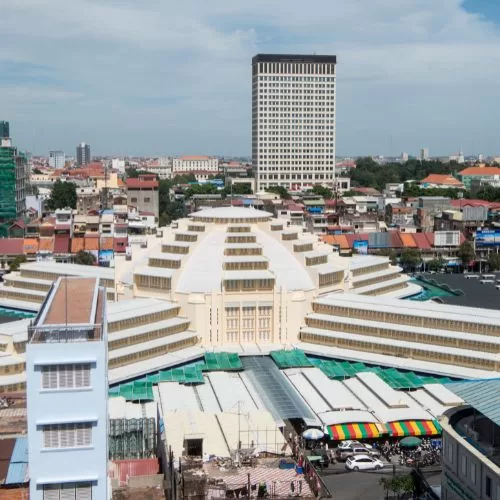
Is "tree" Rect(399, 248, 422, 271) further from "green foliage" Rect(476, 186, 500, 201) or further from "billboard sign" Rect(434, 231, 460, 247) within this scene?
"green foliage" Rect(476, 186, 500, 201)

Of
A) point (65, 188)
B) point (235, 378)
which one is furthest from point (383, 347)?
point (65, 188)

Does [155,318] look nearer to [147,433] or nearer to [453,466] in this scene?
[147,433]

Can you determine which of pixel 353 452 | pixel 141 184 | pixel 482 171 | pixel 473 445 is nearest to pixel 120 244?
pixel 141 184

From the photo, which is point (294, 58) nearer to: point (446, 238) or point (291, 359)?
point (446, 238)

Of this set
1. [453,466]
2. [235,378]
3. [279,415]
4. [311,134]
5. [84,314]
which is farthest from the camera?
[311,134]

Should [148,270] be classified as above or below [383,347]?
above

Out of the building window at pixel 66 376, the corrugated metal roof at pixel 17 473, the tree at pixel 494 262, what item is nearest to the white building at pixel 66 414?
the building window at pixel 66 376

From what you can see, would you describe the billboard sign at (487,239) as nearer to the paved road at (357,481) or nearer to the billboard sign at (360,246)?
the billboard sign at (360,246)
